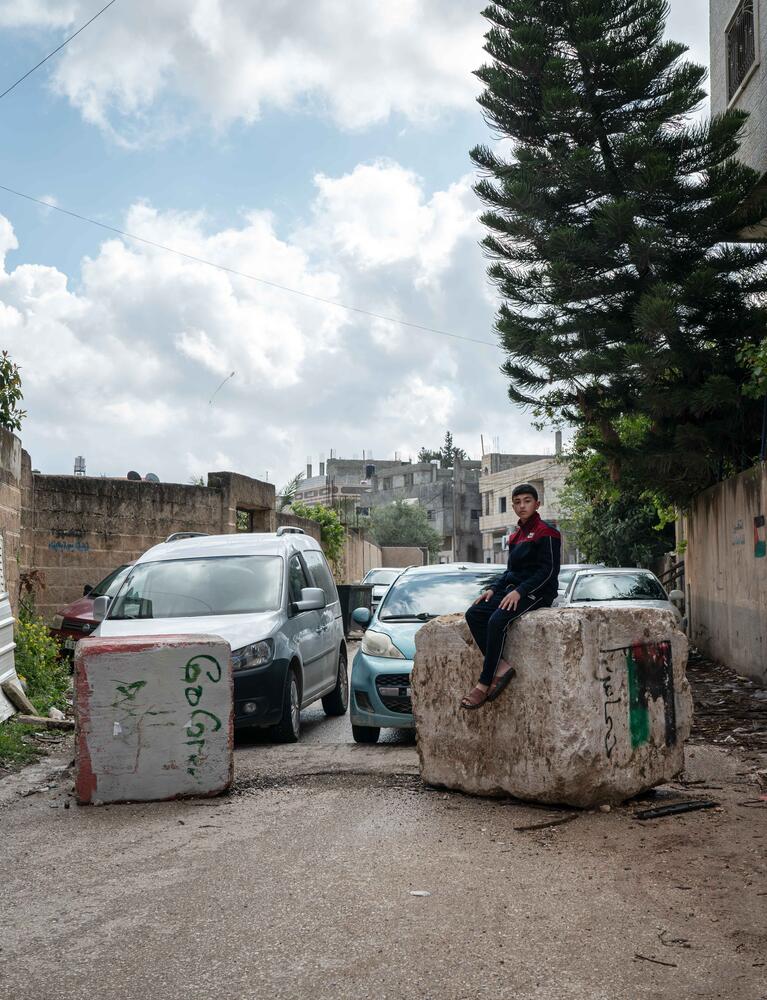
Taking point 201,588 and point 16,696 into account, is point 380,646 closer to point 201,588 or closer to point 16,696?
point 201,588

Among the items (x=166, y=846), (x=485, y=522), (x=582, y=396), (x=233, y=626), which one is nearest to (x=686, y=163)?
(x=582, y=396)

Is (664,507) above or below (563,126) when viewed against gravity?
below

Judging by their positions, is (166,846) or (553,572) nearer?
(166,846)

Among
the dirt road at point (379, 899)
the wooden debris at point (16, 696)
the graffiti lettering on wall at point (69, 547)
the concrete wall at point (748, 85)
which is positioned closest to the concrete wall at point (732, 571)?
the concrete wall at point (748, 85)

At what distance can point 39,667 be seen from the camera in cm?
1145

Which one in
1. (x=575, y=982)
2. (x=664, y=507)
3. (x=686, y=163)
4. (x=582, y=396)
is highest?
(x=686, y=163)

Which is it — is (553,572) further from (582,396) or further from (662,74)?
(662,74)

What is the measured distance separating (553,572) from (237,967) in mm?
3424

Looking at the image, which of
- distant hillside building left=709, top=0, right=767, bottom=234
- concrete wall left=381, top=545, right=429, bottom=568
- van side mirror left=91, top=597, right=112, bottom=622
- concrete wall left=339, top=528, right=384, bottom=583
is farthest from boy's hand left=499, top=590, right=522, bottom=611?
concrete wall left=381, top=545, right=429, bottom=568

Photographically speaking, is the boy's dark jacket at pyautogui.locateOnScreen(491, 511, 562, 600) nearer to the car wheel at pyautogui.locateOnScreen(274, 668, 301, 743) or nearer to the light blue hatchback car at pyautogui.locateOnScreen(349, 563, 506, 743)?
the light blue hatchback car at pyautogui.locateOnScreen(349, 563, 506, 743)

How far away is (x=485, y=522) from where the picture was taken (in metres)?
78.1

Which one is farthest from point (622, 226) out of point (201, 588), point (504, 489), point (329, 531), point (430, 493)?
point (430, 493)

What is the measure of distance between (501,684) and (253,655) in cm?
292

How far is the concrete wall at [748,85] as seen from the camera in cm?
1417
